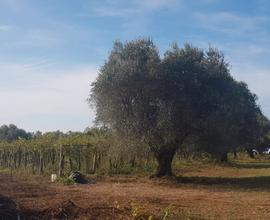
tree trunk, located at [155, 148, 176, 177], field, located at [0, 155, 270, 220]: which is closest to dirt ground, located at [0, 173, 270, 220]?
field, located at [0, 155, 270, 220]

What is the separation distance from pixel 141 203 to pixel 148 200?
114 cm

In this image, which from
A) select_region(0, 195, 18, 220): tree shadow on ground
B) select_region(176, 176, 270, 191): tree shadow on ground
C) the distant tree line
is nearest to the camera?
select_region(0, 195, 18, 220): tree shadow on ground

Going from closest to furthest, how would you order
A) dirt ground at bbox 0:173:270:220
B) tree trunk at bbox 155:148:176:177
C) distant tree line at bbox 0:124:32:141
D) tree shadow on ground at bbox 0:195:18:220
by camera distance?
tree shadow on ground at bbox 0:195:18:220, dirt ground at bbox 0:173:270:220, tree trunk at bbox 155:148:176:177, distant tree line at bbox 0:124:32:141

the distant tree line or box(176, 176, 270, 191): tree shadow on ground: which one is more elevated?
the distant tree line

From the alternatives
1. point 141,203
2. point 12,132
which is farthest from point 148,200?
point 12,132

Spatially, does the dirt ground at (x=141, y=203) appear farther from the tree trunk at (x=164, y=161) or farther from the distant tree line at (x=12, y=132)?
the distant tree line at (x=12, y=132)

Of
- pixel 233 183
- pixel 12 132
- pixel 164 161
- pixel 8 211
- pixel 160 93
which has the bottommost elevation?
pixel 8 211

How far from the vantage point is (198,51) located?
105 feet

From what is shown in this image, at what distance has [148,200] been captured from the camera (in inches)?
771

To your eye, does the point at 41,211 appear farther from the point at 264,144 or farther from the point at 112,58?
the point at 264,144

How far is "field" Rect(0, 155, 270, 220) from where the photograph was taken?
15.1m

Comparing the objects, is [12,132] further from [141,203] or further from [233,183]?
[141,203]

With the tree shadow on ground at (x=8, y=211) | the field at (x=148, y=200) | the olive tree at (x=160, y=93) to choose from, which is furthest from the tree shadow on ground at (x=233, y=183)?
the tree shadow on ground at (x=8, y=211)

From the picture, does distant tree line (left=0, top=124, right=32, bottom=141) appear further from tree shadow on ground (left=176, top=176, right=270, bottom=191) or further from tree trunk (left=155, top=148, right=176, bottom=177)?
tree shadow on ground (left=176, top=176, right=270, bottom=191)
